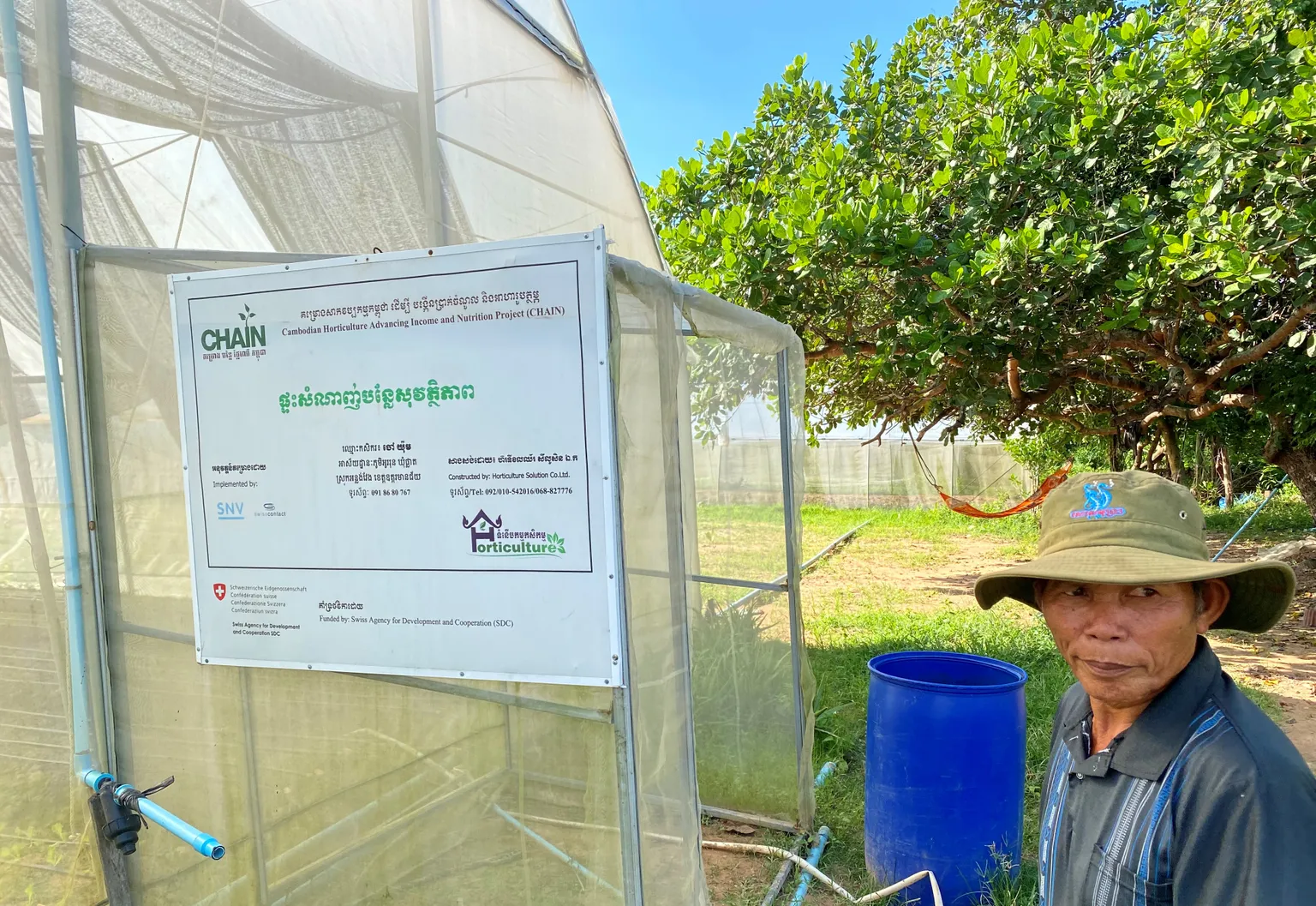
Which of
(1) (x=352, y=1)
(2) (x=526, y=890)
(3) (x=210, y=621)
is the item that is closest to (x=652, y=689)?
(2) (x=526, y=890)

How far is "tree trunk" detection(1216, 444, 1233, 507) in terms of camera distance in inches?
678

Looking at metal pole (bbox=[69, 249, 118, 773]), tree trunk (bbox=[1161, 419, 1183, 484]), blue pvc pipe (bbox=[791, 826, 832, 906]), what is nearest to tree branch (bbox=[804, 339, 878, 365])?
blue pvc pipe (bbox=[791, 826, 832, 906])

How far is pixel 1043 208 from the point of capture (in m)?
5.32

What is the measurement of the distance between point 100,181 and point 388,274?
1.09 m

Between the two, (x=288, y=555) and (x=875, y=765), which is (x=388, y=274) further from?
(x=875, y=765)

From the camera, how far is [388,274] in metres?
2.04

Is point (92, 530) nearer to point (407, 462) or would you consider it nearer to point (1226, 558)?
point (407, 462)

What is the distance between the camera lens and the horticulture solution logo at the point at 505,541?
A: 195 cm

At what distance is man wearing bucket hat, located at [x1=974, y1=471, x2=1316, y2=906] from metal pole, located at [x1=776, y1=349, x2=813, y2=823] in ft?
8.07

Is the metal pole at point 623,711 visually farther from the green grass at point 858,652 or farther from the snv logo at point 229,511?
the green grass at point 858,652

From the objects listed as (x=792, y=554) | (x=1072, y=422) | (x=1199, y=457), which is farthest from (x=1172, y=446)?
(x=792, y=554)

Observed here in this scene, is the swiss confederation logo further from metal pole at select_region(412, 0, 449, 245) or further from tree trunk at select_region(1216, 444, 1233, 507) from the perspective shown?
tree trunk at select_region(1216, 444, 1233, 507)

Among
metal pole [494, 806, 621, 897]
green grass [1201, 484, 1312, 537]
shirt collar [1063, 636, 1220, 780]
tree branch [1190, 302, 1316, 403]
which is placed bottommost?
green grass [1201, 484, 1312, 537]

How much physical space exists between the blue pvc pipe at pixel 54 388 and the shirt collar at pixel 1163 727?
8.40ft
